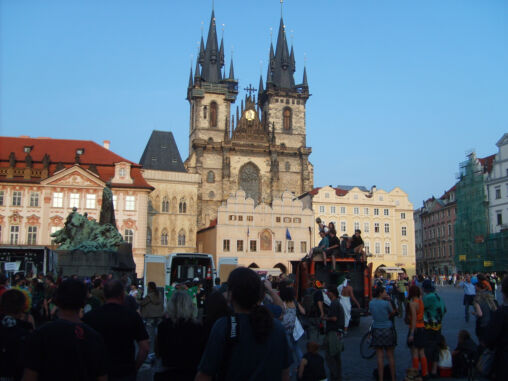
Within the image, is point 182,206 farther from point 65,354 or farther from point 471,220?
point 65,354

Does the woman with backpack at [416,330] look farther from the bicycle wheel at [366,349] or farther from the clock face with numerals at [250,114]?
the clock face with numerals at [250,114]

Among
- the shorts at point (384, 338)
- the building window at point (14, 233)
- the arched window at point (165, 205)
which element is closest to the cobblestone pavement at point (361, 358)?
the shorts at point (384, 338)

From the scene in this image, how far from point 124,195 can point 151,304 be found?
35796mm

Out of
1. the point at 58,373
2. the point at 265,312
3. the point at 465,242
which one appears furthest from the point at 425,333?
the point at 465,242

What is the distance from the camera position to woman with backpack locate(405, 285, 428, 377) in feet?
26.4

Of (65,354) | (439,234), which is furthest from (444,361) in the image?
(439,234)

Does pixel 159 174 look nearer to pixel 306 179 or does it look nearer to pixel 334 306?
pixel 306 179

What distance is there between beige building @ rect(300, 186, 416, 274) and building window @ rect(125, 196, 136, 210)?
20.2m

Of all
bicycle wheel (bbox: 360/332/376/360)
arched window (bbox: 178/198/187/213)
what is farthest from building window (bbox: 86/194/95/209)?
bicycle wheel (bbox: 360/332/376/360)

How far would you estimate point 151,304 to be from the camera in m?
10.0

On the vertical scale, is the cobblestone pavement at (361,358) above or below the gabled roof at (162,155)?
below

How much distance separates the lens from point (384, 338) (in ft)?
25.8

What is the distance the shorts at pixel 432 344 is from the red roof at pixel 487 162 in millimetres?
51863

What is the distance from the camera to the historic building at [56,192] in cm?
4266
